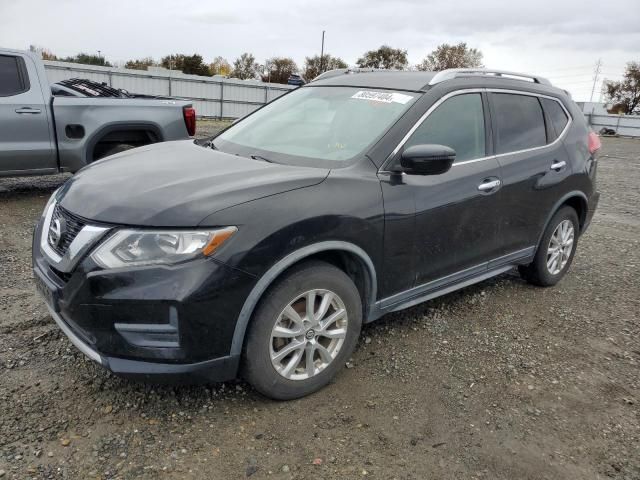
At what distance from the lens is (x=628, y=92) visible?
5822 cm

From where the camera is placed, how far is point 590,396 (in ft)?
10.3

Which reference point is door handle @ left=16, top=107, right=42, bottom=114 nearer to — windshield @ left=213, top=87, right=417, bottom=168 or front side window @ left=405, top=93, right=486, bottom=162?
windshield @ left=213, top=87, right=417, bottom=168

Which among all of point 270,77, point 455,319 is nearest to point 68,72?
point 455,319

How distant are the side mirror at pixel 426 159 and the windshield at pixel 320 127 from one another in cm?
28

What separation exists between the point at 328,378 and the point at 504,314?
186 cm

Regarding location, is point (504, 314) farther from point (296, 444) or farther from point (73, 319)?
point (73, 319)

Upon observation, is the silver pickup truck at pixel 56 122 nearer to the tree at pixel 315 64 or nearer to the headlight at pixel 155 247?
the headlight at pixel 155 247

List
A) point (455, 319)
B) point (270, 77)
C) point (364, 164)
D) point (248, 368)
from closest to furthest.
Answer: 1. point (248, 368)
2. point (364, 164)
3. point (455, 319)
4. point (270, 77)

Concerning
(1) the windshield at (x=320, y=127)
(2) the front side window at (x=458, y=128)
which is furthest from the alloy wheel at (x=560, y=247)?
(1) the windshield at (x=320, y=127)

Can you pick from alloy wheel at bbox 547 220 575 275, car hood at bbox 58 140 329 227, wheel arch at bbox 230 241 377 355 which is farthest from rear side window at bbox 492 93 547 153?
car hood at bbox 58 140 329 227

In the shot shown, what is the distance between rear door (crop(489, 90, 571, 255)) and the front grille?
9.12 feet

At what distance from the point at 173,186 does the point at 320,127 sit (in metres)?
1.25

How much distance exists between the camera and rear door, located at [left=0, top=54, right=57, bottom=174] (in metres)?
6.16

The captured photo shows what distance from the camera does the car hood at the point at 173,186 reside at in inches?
96.3
